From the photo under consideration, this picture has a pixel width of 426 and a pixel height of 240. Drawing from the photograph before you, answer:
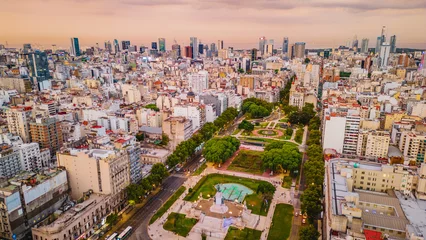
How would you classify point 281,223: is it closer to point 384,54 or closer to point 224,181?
point 224,181

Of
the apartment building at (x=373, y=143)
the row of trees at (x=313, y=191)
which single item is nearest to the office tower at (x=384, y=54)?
the apartment building at (x=373, y=143)

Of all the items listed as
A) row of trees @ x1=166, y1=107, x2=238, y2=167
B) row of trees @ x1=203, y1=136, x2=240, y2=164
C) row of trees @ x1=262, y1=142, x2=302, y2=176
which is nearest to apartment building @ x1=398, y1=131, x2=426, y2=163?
row of trees @ x1=262, y1=142, x2=302, y2=176

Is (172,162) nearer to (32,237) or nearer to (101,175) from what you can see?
(101,175)

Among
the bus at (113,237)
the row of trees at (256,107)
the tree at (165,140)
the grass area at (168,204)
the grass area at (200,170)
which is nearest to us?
the bus at (113,237)

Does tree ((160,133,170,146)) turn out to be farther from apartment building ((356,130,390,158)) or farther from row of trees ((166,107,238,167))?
apartment building ((356,130,390,158))

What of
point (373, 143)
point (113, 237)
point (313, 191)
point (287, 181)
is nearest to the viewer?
point (113, 237)

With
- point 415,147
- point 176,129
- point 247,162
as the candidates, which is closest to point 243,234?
point 247,162

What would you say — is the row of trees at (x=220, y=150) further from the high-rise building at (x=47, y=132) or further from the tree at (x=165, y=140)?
the high-rise building at (x=47, y=132)
